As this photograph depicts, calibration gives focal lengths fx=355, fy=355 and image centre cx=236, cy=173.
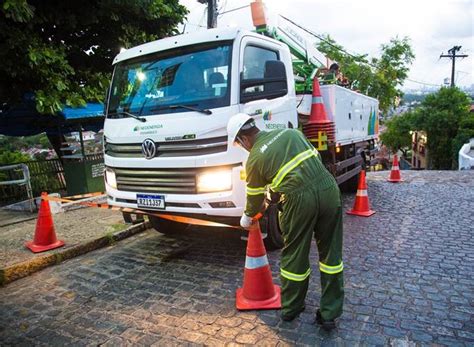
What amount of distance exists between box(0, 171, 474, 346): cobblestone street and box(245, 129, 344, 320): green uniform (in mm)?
325

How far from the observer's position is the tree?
5.77 m

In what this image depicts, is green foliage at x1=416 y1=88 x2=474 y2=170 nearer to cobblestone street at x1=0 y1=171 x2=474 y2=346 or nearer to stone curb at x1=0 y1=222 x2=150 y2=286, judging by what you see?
cobblestone street at x1=0 y1=171 x2=474 y2=346

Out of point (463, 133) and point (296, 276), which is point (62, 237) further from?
point (463, 133)

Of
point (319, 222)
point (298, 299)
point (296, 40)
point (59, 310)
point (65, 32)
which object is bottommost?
point (59, 310)

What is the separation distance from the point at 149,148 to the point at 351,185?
5.80 meters

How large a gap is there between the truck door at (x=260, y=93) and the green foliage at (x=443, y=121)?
73.9ft

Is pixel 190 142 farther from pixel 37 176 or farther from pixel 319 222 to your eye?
pixel 37 176

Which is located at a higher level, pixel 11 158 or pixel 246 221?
pixel 11 158

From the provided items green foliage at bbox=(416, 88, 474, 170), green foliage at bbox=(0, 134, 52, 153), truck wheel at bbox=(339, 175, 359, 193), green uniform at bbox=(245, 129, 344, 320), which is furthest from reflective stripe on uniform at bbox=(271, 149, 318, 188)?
green foliage at bbox=(416, 88, 474, 170)

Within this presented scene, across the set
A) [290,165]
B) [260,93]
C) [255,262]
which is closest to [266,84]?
[260,93]

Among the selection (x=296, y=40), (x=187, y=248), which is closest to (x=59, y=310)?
(x=187, y=248)

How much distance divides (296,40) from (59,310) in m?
5.51

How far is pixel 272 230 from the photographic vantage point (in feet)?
14.1

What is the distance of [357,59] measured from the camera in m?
25.2
